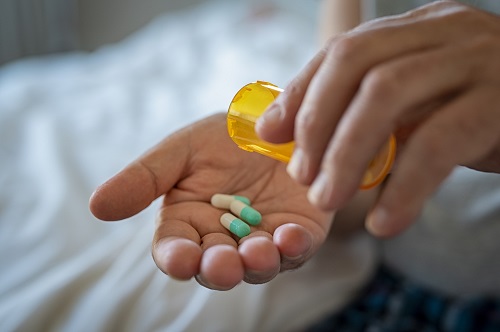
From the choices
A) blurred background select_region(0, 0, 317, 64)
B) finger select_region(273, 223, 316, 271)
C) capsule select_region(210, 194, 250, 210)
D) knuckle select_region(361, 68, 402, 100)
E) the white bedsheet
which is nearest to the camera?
knuckle select_region(361, 68, 402, 100)

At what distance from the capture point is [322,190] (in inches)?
17.6

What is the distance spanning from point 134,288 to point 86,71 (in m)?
0.75

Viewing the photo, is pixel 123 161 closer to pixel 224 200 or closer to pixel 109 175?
pixel 109 175

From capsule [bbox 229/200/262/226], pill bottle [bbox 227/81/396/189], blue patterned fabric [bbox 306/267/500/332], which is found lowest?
blue patterned fabric [bbox 306/267/500/332]

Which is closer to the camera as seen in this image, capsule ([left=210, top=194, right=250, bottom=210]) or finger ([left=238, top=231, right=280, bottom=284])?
finger ([left=238, top=231, right=280, bottom=284])

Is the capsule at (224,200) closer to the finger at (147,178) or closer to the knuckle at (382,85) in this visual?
the finger at (147,178)

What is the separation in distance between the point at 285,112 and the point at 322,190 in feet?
0.26

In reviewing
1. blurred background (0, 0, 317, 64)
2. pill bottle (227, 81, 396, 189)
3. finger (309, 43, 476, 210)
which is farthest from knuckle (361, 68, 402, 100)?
blurred background (0, 0, 317, 64)

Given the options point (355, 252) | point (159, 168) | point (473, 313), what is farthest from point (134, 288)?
point (473, 313)

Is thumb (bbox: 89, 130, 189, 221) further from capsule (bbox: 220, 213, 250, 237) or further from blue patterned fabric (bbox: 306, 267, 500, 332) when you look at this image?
blue patterned fabric (bbox: 306, 267, 500, 332)

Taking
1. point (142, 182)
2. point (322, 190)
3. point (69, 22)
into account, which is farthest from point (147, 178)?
point (69, 22)

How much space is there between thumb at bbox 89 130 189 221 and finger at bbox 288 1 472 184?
20 cm

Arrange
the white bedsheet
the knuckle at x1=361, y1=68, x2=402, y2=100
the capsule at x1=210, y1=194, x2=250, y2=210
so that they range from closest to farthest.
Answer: the knuckle at x1=361, y1=68, x2=402, y2=100, the capsule at x1=210, y1=194, x2=250, y2=210, the white bedsheet

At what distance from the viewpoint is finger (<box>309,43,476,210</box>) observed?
1.42 feet
